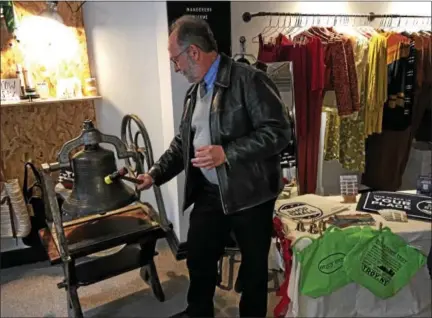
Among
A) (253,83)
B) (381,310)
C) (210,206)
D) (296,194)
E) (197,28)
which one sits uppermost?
(197,28)

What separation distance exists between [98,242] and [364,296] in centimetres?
97

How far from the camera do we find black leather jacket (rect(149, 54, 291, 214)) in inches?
46.3

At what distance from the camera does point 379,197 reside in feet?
5.45

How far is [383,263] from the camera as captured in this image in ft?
4.52

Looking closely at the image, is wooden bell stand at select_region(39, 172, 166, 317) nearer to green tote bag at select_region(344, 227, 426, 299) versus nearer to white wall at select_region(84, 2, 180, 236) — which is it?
white wall at select_region(84, 2, 180, 236)

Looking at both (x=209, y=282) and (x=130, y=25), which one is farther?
(x=130, y=25)

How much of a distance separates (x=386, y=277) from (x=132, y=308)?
41.0 inches

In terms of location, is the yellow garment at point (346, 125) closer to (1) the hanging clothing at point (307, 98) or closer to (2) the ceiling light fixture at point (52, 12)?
(1) the hanging clothing at point (307, 98)

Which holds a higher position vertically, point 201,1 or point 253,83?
point 201,1

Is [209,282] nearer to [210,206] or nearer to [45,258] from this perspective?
[210,206]

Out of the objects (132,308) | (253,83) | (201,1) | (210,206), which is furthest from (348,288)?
(201,1)

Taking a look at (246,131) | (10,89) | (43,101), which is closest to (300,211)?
(246,131)

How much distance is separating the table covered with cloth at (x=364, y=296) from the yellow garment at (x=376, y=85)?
71cm

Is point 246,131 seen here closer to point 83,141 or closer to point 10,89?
point 83,141
